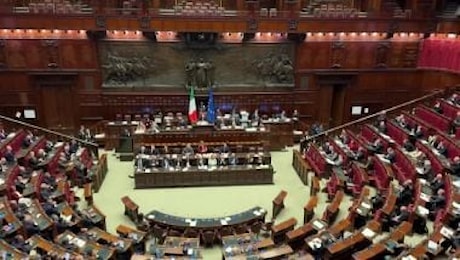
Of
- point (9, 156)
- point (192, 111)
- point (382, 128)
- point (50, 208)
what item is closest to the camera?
point (50, 208)

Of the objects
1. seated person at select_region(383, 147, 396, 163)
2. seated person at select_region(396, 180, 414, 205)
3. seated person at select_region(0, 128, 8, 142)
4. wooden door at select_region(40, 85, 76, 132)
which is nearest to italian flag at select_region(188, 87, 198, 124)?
wooden door at select_region(40, 85, 76, 132)

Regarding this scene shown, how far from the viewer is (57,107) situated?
54.4ft

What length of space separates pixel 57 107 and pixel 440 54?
14.6m

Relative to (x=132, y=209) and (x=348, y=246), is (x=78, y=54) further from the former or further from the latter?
(x=348, y=246)

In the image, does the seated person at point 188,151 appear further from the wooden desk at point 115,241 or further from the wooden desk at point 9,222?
the wooden desk at point 9,222

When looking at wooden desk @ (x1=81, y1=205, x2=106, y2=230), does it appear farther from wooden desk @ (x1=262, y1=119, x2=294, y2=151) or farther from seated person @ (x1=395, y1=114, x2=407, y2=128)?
seated person @ (x1=395, y1=114, x2=407, y2=128)

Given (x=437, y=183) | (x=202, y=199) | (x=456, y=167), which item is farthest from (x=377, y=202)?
(x=202, y=199)

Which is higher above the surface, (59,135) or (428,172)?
(428,172)

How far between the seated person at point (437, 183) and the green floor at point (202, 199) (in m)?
2.24

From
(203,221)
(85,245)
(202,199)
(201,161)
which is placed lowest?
(202,199)

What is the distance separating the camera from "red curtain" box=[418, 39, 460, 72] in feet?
53.4

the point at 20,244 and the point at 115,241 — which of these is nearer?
the point at 20,244

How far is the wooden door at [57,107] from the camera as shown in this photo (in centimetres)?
1638

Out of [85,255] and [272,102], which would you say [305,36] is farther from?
[85,255]
